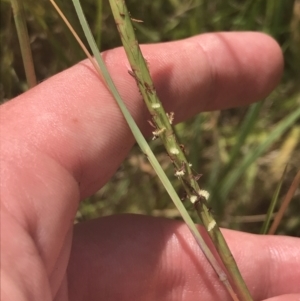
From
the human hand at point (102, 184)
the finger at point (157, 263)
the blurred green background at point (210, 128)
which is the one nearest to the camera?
the human hand at point (102, 184)

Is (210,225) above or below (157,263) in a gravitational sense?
above

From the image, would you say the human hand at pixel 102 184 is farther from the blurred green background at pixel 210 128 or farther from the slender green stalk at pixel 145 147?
the blurred green background at pixel 210 128

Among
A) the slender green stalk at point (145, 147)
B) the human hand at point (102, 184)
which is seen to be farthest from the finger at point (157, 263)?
the slender green stalk at point (145, 147)

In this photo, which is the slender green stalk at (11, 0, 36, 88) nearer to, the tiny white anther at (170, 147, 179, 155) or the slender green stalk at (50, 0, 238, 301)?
the slender green stalk at (50, 0, 238, 301)

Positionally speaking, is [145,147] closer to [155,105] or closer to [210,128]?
[155,105]

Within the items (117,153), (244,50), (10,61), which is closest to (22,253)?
(117,153)

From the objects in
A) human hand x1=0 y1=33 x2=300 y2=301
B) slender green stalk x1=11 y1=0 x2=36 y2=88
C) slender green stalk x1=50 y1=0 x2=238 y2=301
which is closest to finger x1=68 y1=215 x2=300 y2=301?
human hand x1=0 y1=33 x2=300 y2=301

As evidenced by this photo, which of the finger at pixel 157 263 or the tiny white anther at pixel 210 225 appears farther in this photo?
the finger at pixel 157 263

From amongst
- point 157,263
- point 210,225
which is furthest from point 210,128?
point 210,225
